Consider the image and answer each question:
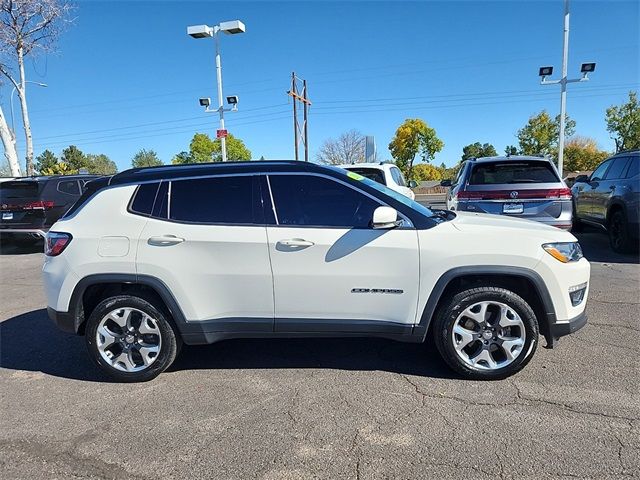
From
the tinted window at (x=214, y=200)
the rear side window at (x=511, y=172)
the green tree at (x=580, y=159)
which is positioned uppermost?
the green tree at (x=580, y=159)

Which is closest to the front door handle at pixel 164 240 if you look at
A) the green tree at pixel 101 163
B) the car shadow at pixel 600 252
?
the car shadow at pixel 600 252

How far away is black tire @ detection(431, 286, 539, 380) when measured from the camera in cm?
337

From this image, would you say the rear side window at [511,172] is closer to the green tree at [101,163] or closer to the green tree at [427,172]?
the green tree at [427,172]

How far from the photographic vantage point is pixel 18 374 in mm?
3912

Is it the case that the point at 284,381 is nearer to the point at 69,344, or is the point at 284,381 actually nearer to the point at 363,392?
the point at 363,392

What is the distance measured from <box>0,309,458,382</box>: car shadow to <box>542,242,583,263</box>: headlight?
1.22m

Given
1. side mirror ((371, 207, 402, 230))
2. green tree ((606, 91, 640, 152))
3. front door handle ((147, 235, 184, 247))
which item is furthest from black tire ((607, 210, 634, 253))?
green tree ((606, 91, 640, 152))

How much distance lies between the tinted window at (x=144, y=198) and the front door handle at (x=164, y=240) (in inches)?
9.9

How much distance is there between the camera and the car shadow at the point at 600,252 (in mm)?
7684

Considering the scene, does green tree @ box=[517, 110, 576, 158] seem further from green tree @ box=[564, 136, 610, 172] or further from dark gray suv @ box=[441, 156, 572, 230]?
dark gray suv @ box=[441, 156, 572, 230]

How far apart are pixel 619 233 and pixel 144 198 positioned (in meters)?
8.04

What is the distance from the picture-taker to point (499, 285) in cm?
350

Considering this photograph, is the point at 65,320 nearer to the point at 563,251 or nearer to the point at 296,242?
the point at 296,242

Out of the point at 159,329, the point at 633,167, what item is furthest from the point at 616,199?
the point at 159,329
